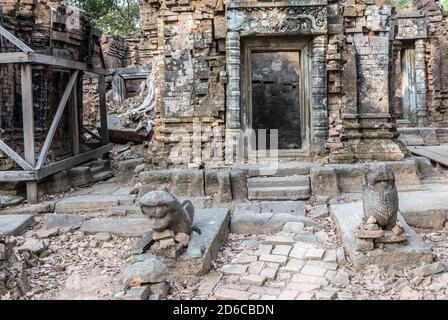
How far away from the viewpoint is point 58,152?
9.34 meters

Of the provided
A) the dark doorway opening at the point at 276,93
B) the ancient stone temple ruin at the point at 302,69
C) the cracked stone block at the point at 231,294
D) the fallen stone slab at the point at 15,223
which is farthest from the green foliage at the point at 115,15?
the cracked stone block at the point at 231,294

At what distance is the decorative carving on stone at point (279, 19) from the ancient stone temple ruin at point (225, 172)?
0.02 m

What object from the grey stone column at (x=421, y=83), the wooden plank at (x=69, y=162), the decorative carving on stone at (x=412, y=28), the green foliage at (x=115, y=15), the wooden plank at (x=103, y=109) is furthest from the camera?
the green foliage at (x=115, y=15)

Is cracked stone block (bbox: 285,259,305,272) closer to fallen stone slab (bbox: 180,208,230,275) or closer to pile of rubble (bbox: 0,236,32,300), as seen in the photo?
fallen stone slab (bbox: 180,208,230,275)

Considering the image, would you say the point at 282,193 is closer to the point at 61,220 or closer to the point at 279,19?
the point at 279,19

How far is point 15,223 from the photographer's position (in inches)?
241

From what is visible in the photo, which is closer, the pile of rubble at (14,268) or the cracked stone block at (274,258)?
the pile of rubble at (14,268)

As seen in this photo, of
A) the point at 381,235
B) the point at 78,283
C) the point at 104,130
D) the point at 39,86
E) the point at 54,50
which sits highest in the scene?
the point at 54,50

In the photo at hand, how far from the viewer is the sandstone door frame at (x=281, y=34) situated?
7727 millimetres

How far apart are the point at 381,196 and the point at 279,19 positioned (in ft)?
14.2

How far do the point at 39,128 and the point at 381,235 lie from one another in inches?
275

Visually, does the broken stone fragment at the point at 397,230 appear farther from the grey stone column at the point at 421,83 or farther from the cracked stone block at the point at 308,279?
the grey stone column at the point at 421,83
